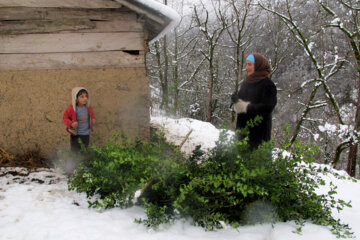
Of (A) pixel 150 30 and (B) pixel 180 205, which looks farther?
(A) pixel 150 30

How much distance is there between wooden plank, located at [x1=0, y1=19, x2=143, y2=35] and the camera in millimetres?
4593

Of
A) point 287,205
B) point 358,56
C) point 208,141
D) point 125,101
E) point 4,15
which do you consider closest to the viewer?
point 287,205

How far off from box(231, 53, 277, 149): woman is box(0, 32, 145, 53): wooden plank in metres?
2.24

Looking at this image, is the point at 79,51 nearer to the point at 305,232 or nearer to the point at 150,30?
the point at 150,30

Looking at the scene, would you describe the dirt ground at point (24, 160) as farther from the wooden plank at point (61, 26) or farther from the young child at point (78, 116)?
the wooden plank at point (61, 26)

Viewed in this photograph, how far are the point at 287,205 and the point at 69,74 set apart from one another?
400 centimetres

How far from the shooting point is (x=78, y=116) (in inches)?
165

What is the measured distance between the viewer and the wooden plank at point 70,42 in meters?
4.63

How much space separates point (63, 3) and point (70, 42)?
635 mm

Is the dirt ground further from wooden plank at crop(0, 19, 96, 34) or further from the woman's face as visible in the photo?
the woman's face

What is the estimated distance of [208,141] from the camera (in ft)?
23.0

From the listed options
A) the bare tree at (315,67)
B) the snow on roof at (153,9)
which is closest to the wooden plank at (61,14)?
the snow on roof at (153,9)

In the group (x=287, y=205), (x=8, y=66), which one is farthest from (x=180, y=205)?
(x=8, y=66)

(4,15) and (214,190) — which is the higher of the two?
(4,15)
